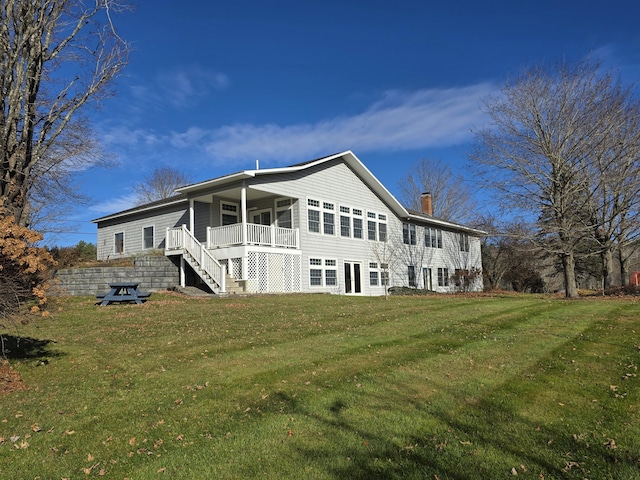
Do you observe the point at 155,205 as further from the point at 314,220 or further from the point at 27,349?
the point at 27,349

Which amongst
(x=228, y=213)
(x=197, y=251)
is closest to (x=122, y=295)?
(x=197, y=251)

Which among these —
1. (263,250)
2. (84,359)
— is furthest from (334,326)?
(263,250)

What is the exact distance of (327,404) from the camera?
472 cm

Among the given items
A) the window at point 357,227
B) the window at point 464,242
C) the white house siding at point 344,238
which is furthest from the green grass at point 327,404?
the window at point 464,242

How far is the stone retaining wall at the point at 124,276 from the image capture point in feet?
55.9

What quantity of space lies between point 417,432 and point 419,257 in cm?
2570

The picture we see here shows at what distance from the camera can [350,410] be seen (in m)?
4.55

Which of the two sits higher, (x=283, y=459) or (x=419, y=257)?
(x=419, y=257)

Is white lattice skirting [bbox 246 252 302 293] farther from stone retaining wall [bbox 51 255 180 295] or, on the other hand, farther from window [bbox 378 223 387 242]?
window [bbox 378 223 387 242]

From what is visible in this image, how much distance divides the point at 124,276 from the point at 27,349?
35.5ft

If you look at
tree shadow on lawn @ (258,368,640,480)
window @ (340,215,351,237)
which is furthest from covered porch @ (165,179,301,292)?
tree shadow on lawn @ (258,368,640,480)

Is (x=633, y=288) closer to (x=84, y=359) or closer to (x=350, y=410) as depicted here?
(x=350, y=410)

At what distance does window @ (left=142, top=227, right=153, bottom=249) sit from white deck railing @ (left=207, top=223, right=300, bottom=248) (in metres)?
6.71

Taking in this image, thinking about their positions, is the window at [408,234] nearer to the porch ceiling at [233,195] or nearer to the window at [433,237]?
the window at [433,237]
